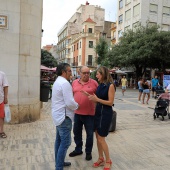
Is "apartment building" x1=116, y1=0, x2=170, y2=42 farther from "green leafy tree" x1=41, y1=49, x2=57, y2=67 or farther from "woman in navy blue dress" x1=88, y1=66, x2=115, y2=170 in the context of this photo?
"woman in navy blue dress" x1=88, y1=66, x2=115, y2=170

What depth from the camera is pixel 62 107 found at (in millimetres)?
3293

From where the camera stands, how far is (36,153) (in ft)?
14.2

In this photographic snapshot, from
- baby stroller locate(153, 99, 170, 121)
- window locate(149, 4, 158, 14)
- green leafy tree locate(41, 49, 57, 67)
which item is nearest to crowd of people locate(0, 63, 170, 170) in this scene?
baby stroller locate(153, 99, 170, 121)

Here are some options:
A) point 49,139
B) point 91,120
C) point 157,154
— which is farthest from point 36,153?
point 157,154

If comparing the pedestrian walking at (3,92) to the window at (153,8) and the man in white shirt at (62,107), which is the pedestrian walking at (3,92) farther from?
the window at (153,8)

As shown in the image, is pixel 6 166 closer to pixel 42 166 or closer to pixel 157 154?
pixel 42 166

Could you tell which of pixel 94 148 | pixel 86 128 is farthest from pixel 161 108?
pixel 86 128

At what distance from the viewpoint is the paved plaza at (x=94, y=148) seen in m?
3.88

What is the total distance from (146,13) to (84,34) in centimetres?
1814

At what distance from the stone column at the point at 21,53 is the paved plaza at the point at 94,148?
1.91ft

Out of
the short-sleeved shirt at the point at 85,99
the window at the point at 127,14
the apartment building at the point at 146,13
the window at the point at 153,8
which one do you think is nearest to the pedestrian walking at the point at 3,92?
the short-sleeved shirt at the point at 85,99

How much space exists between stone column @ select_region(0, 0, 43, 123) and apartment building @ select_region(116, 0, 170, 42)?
28.9m

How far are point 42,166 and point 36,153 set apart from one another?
1.98 feet

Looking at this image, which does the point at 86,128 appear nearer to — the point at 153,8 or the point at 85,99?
the point at 85,99
